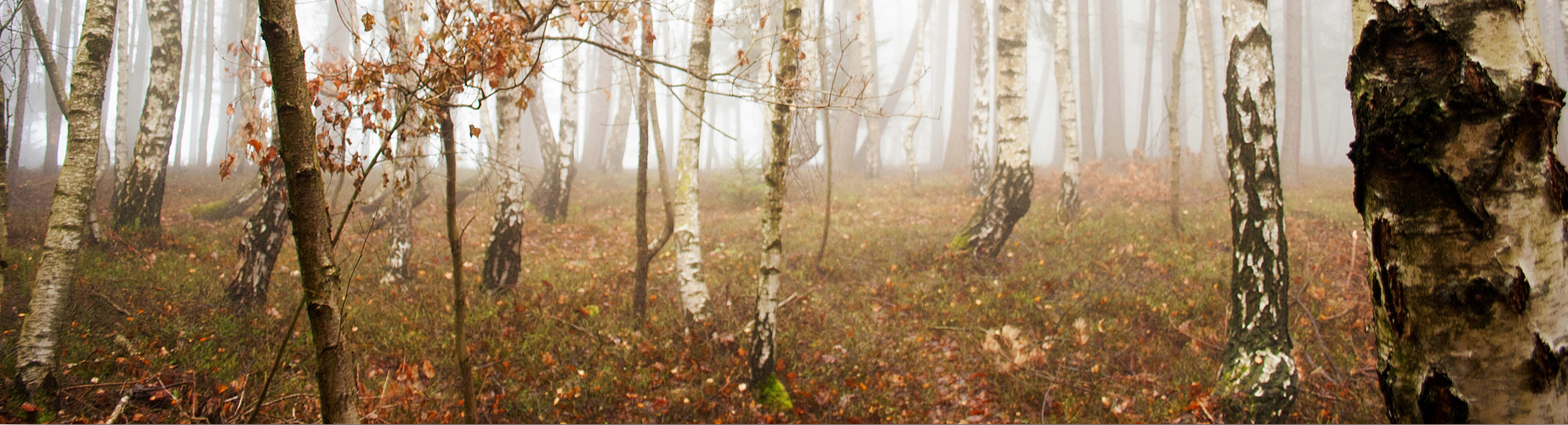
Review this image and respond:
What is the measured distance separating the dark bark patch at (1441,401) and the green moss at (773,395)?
4086 millimetres

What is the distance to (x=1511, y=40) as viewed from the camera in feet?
4.70

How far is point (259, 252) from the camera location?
613 cm

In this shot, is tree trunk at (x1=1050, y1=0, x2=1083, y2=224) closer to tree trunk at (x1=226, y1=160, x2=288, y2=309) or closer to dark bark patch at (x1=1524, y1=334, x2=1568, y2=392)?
dark bark patch at (x1=1524, y1=334, x2=1568, y2=392)

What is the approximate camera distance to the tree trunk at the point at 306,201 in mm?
2088

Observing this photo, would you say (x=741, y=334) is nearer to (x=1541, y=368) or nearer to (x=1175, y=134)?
(x=1541, y=368)

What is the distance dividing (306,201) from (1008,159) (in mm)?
7817

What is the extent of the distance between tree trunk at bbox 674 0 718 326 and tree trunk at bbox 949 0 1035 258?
12.8 feet

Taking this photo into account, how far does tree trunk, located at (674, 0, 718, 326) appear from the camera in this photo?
5984 millimetres

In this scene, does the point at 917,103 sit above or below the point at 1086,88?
below

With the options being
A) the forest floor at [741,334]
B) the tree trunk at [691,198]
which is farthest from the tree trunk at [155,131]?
the tree trunk at [691,198]

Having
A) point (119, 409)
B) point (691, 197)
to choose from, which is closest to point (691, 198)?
point (691, 197)

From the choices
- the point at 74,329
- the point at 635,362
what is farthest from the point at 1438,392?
the point at 74,329

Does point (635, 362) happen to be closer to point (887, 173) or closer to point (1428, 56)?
point (1428, 56)

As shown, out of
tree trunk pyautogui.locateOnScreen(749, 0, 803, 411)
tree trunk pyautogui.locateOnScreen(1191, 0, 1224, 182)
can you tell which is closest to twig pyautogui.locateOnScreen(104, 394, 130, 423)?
tree trunk pyautogui.locateOnScreen(749, 0, 803, 411)
